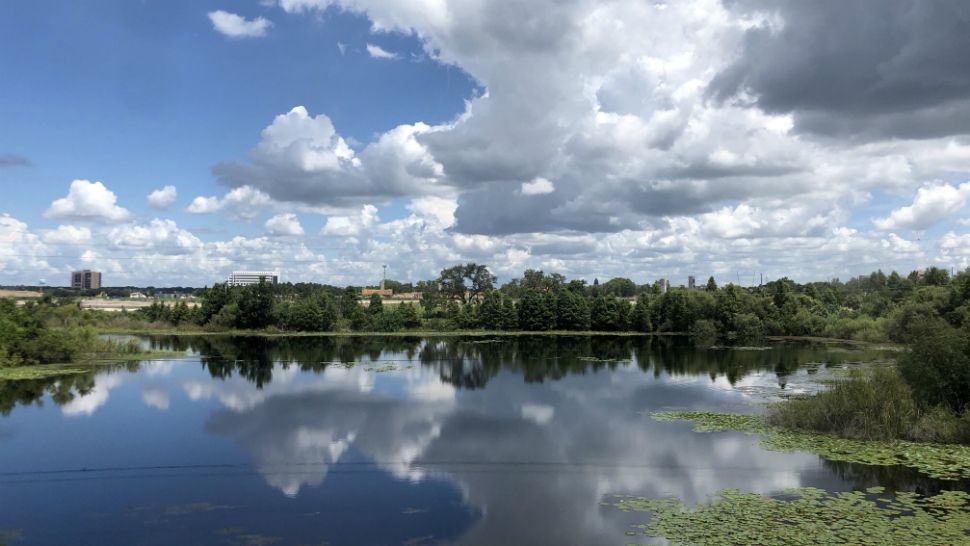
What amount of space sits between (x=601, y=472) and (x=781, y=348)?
54741mm

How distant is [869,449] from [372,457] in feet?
56.7

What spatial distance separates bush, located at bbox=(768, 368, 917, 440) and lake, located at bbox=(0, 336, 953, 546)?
3.32 metres

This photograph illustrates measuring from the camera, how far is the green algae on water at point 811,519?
1489cm

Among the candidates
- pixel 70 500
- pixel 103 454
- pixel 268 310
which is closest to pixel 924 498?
pixel 70 500

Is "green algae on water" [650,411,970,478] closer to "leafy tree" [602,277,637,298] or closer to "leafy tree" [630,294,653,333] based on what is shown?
"leafy tree" [630,294,653,333]

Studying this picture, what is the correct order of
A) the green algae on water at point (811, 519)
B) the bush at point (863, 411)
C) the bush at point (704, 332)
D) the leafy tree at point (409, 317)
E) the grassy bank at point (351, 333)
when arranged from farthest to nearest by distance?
the leafy tree at point (409, 317)
the grassy bank at point (351, 333)
the bush at point (704, 332)
the bush at point (863, 411)
the green algae on water at point (811, 519)

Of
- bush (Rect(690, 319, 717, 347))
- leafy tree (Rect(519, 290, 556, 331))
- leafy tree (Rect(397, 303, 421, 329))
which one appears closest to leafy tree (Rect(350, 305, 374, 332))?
leafy tree (Rect(397, 303, 421, 329))

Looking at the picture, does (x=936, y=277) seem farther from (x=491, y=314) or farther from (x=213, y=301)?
(x=213, y=301)

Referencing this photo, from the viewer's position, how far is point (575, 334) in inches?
3701

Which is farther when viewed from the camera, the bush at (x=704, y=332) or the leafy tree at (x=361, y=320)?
the leafy tree at (x=361, y=320)

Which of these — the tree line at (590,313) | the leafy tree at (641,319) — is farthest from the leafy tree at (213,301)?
the leafy tree at (641,319)

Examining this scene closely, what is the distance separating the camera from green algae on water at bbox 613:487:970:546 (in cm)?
1489

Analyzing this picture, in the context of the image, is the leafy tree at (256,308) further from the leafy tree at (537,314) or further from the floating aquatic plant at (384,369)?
the floating aquatic plant at (384,369)

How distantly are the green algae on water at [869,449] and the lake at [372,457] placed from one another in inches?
31.4
